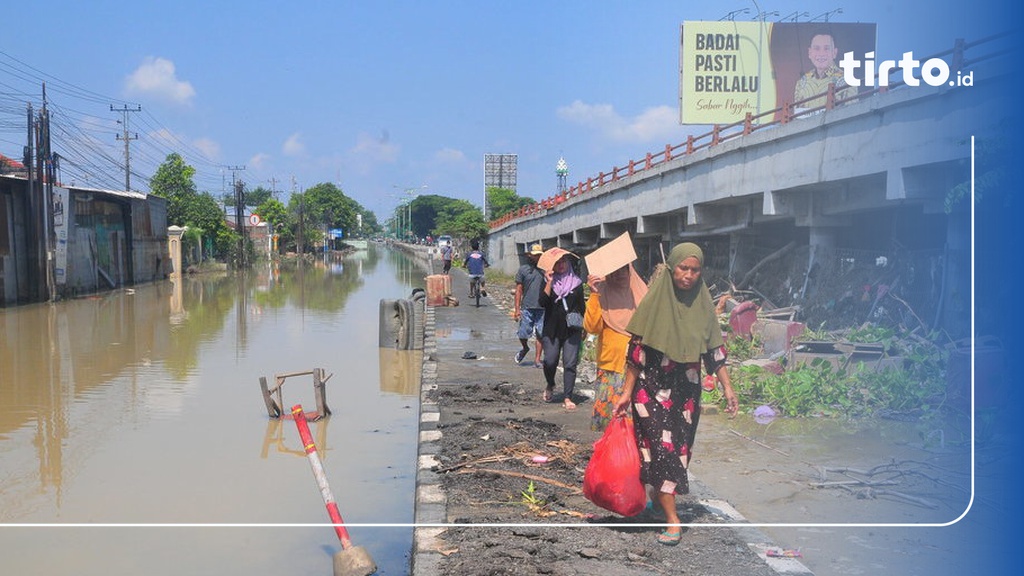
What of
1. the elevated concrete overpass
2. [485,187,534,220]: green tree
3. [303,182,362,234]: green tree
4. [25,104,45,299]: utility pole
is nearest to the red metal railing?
the elevated concrete overpass

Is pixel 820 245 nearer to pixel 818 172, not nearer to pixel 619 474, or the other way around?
pixel 818 172

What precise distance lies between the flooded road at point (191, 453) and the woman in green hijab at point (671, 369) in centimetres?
167

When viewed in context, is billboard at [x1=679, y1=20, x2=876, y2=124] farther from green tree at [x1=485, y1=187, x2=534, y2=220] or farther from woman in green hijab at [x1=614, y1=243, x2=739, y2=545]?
green tree at [x1=485, y1=187, x2=534, y2=220]

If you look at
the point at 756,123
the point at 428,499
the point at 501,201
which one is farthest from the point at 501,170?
the point at 428,499

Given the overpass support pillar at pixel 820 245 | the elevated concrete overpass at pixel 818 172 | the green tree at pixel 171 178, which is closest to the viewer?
the elevated concrete overpass at pixel 818 172

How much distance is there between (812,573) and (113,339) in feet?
49.7

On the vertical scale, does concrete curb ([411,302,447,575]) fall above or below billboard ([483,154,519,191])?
below

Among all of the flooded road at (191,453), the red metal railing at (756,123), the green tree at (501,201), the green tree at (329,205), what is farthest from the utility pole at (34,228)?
the green tree at (329,205)

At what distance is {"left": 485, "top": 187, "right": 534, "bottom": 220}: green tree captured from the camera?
86812 mm

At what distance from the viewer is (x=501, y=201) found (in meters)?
89.1

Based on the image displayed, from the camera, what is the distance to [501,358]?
1174 centimetres

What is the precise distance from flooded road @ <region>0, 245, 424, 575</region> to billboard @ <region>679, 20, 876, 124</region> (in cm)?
1436

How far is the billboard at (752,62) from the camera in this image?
25391mm

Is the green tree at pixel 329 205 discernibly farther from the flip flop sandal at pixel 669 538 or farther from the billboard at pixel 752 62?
the flip flop sandal at pixel 669 538
